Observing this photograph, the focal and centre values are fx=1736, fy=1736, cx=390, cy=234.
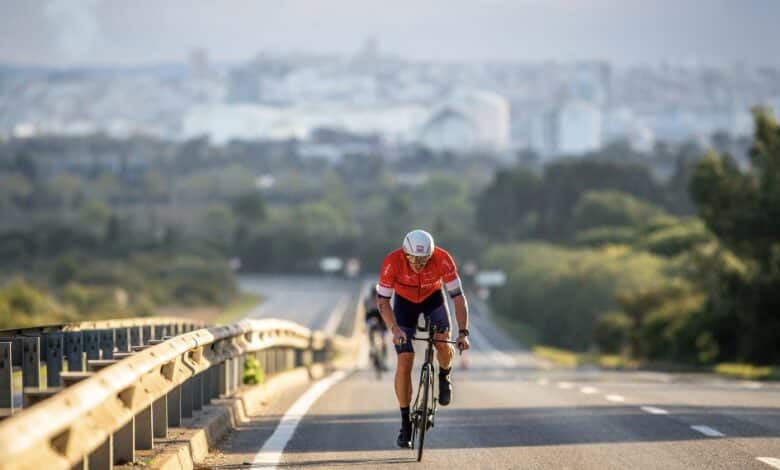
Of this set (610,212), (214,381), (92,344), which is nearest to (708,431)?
(214,381)

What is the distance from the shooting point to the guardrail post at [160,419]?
42.2 feet

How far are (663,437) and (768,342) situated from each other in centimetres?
3169

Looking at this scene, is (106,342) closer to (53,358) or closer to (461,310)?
(53,358)

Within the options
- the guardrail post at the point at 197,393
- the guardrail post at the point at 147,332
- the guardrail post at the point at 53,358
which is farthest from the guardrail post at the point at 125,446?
the guardrail post at the point at 147,332

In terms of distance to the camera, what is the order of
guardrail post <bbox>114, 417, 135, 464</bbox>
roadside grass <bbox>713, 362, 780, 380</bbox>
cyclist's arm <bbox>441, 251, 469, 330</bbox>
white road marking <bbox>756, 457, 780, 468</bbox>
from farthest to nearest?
1. roadside grass <bbox>713, 362, 780, 380</bbox>
2. cyclist's arm <bbox>441, 251, 469, 330</bbox>
3. white road marking <bbox>756, 457, 780, 468</bbox>
4. guardrail post <bbox>114, 417, 135, 464</bbox>

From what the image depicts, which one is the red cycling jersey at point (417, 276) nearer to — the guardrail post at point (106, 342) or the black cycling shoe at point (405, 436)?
the black cycling shoe at point (405, 436)

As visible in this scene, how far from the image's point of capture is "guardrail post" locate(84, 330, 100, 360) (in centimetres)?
1522

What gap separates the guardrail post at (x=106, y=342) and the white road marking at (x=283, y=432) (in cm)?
172

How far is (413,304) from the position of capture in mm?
13906

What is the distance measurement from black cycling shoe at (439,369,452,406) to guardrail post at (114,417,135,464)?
10.3ft

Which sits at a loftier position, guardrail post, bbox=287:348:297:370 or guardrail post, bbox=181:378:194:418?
guardrail post, bbox=287:348:297:370

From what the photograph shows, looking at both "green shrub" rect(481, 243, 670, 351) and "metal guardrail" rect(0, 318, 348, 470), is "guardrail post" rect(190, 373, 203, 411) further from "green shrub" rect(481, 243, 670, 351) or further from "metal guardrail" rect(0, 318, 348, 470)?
"green shrub" rect(481, 243, 670, 351)

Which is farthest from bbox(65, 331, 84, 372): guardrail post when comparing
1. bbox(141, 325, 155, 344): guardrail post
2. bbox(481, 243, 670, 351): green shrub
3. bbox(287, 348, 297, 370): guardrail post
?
bbox(481, 243, 670, 351): green shrub

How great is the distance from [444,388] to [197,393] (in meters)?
2.71
